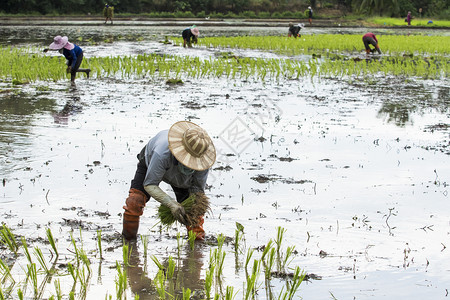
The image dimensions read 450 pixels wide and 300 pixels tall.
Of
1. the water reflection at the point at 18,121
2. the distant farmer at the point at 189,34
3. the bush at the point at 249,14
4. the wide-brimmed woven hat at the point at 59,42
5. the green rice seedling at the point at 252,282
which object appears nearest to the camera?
the green rice seedling at the point at 252,282

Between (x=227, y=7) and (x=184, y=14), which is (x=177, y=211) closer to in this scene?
(x=184, y=14)

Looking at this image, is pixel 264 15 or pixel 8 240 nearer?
pixel 8 240

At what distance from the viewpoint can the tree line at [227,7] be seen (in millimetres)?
39938

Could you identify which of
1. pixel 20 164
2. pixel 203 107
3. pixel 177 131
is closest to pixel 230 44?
pixel 203 107

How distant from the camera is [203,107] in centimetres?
831

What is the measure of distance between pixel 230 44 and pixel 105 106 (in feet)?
35.9

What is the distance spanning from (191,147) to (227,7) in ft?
142

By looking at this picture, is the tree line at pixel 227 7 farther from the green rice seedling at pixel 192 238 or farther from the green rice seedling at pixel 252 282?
the green rice seedling at pixel 252 282

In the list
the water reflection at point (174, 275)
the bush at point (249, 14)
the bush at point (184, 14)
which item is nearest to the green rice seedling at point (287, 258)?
the water reflection at point (174, 275)

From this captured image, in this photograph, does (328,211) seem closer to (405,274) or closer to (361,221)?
(361,221)

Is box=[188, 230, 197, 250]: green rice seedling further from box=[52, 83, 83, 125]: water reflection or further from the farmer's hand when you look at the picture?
box=[52, 83, 83, 125]: water reflection

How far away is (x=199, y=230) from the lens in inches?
143

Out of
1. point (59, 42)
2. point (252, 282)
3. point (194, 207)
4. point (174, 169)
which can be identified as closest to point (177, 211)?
point (194, 207)

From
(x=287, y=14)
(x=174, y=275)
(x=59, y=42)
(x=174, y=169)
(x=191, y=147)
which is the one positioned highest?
(x=287, y=14)
